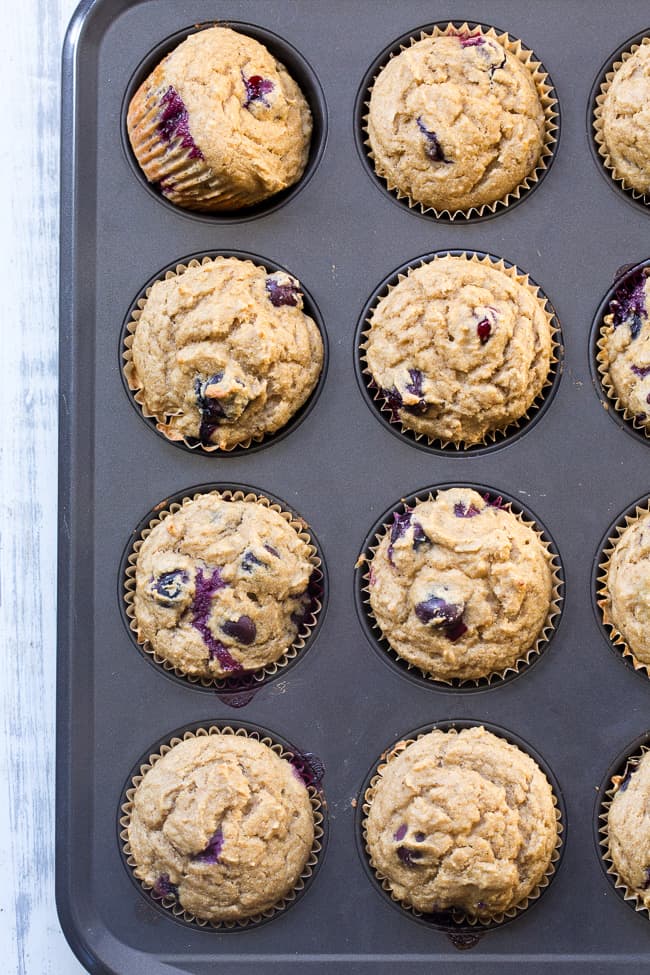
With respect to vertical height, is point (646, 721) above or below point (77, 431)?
below

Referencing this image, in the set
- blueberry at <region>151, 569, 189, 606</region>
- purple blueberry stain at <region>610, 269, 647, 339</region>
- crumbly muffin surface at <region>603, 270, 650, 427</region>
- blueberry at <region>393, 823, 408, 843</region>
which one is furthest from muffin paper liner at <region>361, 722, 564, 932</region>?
purple blueberry stain at <region>610, 269, 647, 339</region>

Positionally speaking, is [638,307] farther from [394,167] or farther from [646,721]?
[646,721]

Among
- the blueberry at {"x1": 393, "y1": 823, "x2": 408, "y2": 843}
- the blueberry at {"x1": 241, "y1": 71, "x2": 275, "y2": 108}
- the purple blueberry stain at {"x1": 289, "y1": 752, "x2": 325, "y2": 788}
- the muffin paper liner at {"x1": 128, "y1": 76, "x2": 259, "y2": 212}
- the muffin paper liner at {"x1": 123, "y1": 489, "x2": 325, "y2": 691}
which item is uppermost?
the blueberry at {"x1": 241, "y1": 71, "x2": 275, "y2": 108}

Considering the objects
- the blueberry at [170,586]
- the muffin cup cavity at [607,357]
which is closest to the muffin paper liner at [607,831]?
the muffin cup cavity at [607,357]

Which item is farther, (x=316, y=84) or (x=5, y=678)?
(x=5, y=678)

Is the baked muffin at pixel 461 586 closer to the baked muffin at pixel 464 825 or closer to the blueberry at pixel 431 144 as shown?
the baked muffin at pixel 464 825

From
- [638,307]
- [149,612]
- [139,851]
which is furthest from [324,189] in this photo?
[139,851]

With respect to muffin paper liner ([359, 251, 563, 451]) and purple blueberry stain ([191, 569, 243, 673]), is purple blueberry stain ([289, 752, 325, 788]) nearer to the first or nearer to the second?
purple blueberry stain ([191, 569, 243, 673])
